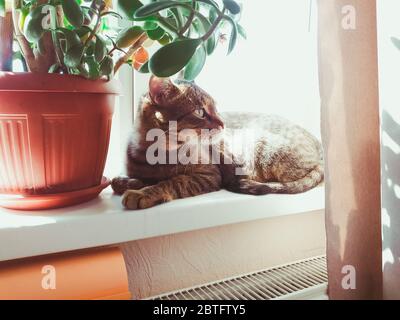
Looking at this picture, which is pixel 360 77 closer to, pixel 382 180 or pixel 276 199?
pixel 382 180

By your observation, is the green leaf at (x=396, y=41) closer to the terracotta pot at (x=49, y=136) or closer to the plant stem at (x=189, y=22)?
the plant stem at (x=189, y=22)

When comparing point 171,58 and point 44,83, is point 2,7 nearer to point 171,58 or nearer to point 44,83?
point 44,83

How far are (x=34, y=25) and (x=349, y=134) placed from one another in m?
0.56

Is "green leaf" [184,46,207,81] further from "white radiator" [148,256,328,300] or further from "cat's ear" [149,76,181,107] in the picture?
"white radiator" [148,256,328,300]

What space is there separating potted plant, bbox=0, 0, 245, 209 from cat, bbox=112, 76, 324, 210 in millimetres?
126

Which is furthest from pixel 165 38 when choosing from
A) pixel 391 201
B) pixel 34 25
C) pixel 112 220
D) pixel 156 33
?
pixel 391 201

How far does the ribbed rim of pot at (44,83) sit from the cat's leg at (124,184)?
0.78ft

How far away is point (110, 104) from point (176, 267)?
0.43 m

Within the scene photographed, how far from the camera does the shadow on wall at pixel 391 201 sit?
1.90ft

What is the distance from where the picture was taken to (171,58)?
1.71 ft

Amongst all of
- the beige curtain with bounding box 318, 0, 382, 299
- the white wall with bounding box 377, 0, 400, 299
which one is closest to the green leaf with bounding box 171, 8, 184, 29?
the beige curtain with bounding box 318, 0, 382, 299

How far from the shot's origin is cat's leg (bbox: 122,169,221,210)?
0.62 metres

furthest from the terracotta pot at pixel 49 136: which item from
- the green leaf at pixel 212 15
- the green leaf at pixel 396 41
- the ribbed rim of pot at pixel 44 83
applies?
the green leaf at pixel 396 41
